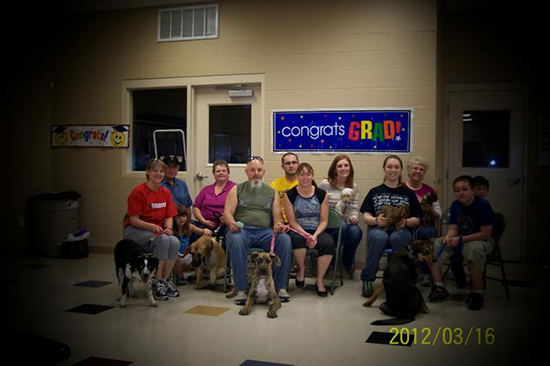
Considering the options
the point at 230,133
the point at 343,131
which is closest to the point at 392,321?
the point at 343,131

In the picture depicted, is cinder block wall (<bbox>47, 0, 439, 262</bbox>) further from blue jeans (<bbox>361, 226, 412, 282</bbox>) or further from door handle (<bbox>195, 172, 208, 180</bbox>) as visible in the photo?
blue jeans (<bbox>361, 226, 412, 282</bbox>)

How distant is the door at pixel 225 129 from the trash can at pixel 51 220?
1.52m

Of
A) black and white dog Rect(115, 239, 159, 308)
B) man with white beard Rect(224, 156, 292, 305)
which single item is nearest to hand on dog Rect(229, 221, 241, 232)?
man with white beard Rect(224, 156, 292, 305)

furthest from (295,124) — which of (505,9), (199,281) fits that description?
(505,9)

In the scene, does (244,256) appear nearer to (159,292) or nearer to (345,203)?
(159,292)

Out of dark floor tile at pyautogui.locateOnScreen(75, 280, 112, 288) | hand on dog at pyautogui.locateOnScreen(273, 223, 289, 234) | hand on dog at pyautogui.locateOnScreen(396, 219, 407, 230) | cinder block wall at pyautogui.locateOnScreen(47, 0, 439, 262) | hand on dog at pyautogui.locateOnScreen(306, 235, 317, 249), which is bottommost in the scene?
dark floor tile at pyautogui.locateOnScreen(75, 280, 112, 288)

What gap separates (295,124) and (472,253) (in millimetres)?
2262

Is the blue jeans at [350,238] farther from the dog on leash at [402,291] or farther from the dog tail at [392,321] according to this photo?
the dog tail at [392,321]

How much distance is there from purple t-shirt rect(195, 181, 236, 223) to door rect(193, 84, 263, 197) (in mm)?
891

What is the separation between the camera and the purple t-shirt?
4.51 metres

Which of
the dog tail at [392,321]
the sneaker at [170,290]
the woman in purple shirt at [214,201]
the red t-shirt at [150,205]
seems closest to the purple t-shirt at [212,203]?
the woman in purple shirt at [214,201]

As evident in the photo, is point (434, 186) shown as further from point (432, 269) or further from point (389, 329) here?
point (389, 329)

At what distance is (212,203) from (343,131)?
1.53 metres

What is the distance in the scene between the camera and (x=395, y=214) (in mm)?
3941
